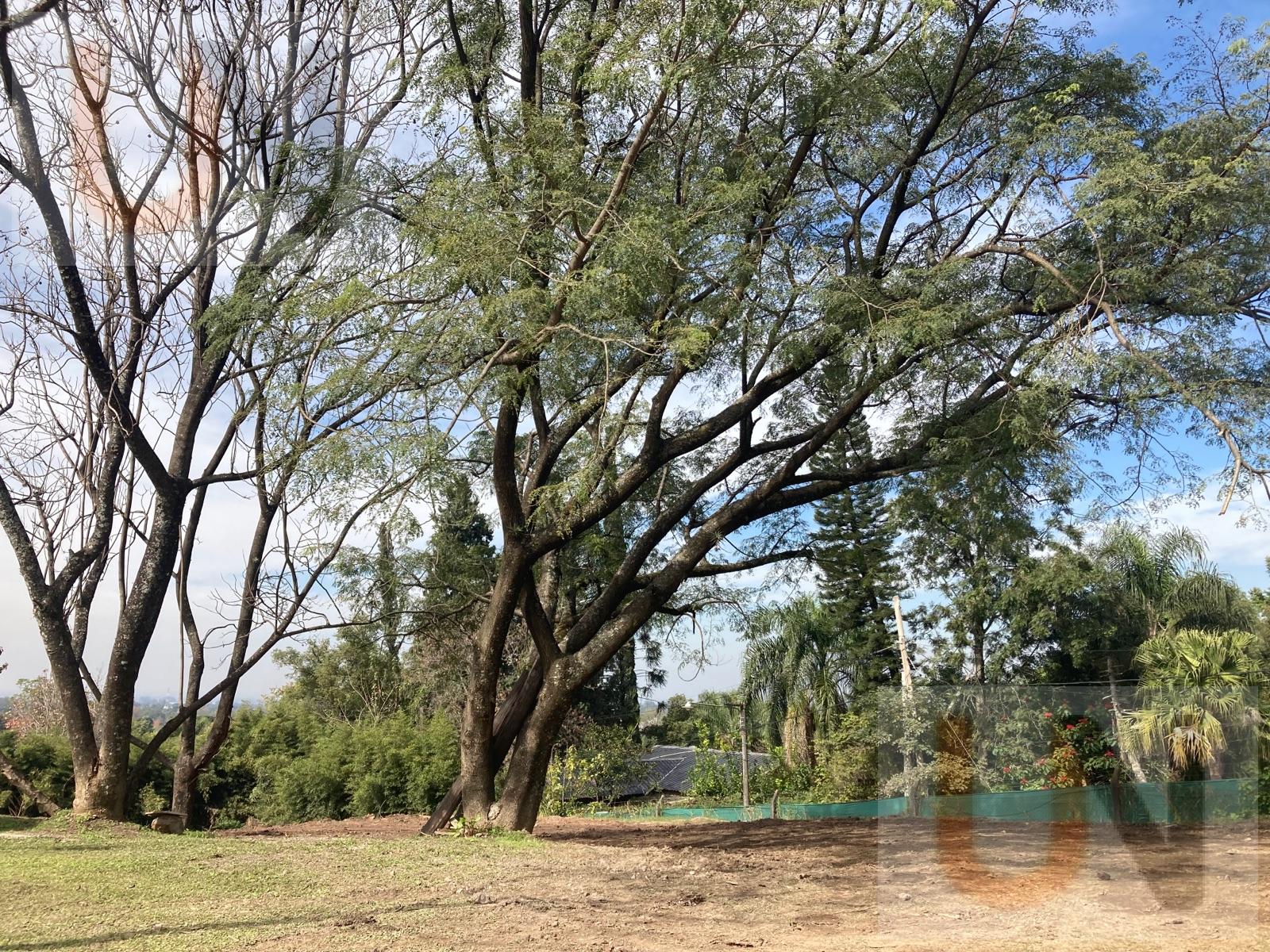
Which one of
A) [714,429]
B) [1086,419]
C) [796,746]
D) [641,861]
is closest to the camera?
[641,861]

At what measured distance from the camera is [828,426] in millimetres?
9203

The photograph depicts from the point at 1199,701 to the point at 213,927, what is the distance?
402 inches

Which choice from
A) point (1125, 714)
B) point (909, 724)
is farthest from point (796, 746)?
point (1125, 714)

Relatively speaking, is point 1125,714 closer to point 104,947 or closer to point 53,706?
point 104,947

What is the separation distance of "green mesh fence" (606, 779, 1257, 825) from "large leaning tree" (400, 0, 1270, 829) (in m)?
4.17

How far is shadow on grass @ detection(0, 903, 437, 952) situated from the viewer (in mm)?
3893

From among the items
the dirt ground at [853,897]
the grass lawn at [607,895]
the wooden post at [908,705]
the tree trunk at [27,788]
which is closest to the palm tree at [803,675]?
the wooden post at [908,705]

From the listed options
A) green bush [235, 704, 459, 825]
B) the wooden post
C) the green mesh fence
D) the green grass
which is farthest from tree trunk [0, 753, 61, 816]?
the wooden post

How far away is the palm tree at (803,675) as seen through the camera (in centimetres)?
2033

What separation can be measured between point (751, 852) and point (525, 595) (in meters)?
3.20

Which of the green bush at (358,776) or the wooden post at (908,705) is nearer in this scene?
the wooden post at (908,705)

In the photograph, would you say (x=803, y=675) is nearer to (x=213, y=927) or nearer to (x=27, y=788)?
(x=27, y=788)

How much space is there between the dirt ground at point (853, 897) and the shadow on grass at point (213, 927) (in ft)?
0.19

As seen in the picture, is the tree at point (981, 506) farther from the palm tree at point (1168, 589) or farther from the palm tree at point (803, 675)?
the palm tree at point (803, 675)
